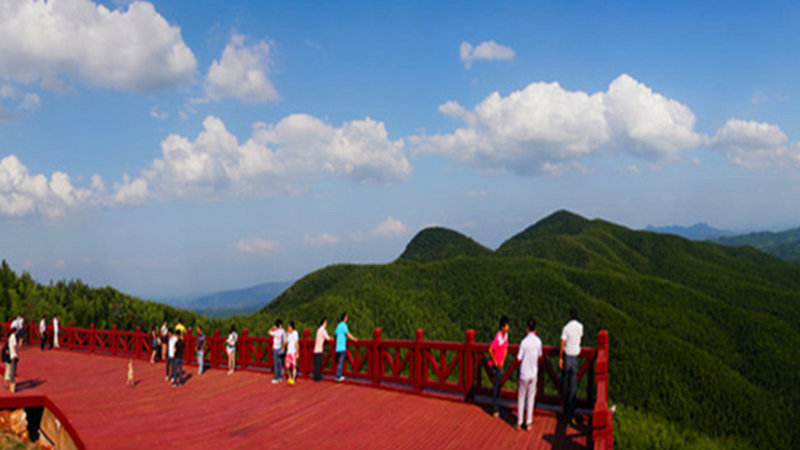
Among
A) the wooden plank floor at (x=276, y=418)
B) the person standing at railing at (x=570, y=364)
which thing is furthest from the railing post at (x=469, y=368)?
the person standing at railing at (x=570, y=364)

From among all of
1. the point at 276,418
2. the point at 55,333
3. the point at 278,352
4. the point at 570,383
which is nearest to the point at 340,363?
the point at 278,352

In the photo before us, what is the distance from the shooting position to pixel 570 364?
945 cm

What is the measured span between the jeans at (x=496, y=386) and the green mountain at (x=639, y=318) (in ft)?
82.7

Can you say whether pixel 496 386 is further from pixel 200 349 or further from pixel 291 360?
pixel 200 349

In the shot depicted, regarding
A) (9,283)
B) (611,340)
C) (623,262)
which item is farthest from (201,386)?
(623,262)

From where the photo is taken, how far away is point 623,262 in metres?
100

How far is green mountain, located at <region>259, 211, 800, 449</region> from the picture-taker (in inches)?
1673

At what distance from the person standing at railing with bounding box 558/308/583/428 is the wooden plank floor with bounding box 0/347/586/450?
0.41 meters

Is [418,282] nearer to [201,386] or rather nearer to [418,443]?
[201,386]

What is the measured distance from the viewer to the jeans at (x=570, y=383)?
30.8 ft

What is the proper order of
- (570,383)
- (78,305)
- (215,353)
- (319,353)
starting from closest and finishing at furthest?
1. (570,383)
2. (319,353)
3. (215,353)
4. (78,305)

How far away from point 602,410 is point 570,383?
219cm

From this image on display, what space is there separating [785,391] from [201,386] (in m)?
59.4

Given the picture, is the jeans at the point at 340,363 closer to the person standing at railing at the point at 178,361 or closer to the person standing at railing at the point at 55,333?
the person standing at railing at the point at 178,361
